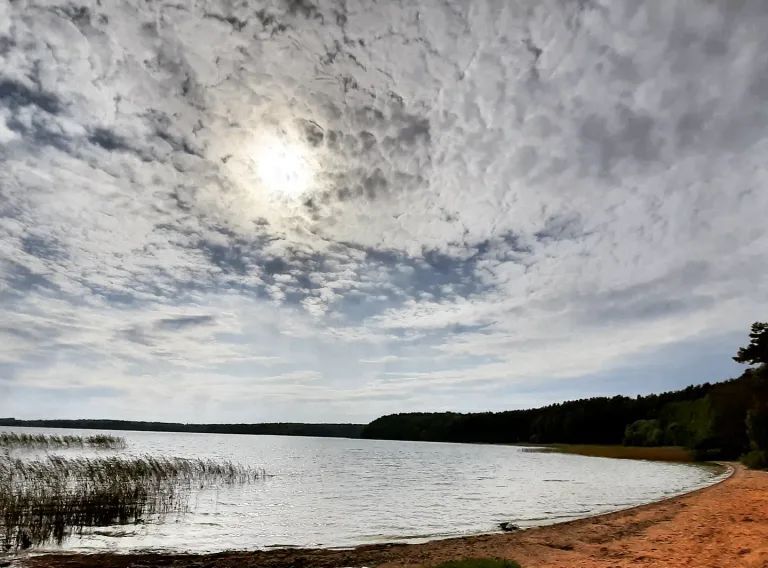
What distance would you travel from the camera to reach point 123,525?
2675 centimetres

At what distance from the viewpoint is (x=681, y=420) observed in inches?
4094

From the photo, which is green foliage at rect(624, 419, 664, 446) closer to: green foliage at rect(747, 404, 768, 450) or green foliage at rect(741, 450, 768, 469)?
green foliage at rect(741, 450, 768, 469)

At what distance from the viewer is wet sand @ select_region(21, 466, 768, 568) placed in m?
16.5

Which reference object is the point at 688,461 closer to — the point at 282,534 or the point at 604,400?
the point at 282,534

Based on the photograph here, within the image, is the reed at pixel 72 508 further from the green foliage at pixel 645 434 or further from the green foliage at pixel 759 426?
the green foliage at pixel 645 434

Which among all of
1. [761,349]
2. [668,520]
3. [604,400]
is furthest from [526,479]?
[604,400]

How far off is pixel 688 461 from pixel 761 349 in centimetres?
3771

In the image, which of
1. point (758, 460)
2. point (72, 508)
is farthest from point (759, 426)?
point (72, 508)

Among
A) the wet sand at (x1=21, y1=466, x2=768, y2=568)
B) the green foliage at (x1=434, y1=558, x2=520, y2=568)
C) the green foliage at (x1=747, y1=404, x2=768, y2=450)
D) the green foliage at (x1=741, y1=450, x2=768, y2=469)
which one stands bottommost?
the wet sand at (x1=21, y1=466, x2=768, y2=568)

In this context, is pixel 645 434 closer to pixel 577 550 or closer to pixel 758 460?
pixel 758 460

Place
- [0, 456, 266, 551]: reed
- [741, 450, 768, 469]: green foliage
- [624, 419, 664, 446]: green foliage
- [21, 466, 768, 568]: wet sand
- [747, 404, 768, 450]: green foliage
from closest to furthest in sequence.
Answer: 1. [21, 466, 768, 568]: wet sand
2. [0, 456, 266, 551]: reed
3. [747, 404, 768, 450]: green foliage
4. [741, 450, 768, 469]: green foliage
5. [624, 419, 664, 446]: green foliage

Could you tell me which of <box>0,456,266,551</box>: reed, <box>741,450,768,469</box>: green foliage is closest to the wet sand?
<box>0,456,266,551</box>: reed

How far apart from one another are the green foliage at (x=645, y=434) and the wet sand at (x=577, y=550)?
9603cm

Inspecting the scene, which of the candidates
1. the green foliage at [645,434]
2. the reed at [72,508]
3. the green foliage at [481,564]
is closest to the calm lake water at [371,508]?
the reed at [72,508]
